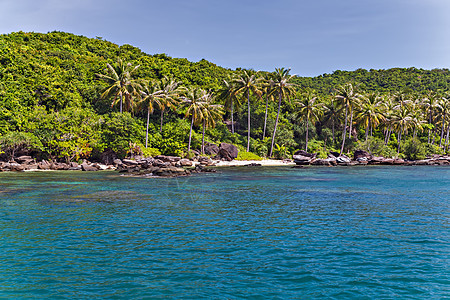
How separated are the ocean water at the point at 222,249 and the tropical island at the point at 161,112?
3294cm

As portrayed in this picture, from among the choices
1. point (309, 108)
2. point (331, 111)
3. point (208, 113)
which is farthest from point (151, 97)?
point (331, 111)

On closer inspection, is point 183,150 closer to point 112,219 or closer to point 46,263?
point 112,219

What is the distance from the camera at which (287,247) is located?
41.7 feet

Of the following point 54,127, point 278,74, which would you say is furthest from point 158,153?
point 278,74

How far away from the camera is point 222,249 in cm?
1236

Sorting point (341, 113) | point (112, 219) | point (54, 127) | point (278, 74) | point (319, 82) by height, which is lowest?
point (112, 219)

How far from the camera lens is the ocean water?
901cm

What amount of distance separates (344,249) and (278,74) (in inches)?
2629

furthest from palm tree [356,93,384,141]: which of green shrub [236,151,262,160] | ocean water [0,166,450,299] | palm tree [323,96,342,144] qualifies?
ocean water [0,166,450,299]

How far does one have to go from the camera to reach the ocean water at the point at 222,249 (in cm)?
901

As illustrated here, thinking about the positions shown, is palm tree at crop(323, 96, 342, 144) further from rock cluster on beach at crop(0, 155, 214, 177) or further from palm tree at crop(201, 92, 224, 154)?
rock cluster on beach at crop(0, 155, 214, 177)

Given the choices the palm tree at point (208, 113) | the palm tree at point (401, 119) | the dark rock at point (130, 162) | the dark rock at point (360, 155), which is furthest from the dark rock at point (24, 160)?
the palm tree at point (401, 119)

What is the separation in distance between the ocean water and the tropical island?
108 ft

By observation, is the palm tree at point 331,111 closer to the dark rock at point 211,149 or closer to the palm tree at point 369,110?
the palm tree at point 369,110
